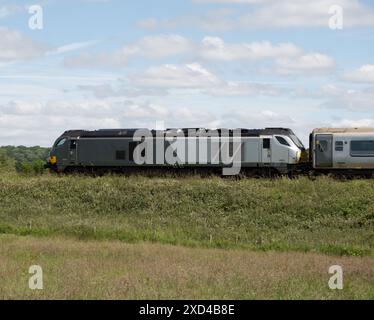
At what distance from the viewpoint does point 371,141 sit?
32219mm

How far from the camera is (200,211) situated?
90.6 ft

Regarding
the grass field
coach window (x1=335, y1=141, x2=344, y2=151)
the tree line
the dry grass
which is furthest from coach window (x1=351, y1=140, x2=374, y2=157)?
the tree line

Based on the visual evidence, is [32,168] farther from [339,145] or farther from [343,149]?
[343,149]

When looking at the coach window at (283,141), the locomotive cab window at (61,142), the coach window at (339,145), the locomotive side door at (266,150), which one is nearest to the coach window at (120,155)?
the locomotive cab window at (61,142)

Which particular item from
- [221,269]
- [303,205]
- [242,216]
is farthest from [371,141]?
[221,269]

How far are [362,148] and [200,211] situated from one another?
10.1 metres

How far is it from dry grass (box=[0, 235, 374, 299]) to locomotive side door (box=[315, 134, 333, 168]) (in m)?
13.9

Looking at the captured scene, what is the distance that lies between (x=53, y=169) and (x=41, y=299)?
26853 millimetres

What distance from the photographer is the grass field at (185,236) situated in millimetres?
12359

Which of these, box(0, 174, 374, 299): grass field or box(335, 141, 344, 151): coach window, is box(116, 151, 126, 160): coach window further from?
box(335, 141, 344, 151): coach window

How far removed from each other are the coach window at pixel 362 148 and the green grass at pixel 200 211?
3.46m

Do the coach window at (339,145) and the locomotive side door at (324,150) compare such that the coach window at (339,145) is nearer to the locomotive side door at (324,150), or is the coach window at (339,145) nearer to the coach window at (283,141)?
the locomotive side door at (324,150)

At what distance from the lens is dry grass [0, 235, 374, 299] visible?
1126 cm

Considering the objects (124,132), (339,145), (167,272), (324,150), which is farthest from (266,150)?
(167,272)
